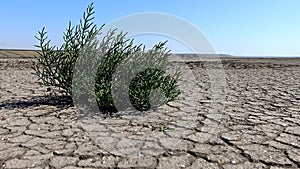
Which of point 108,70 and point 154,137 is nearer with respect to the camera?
point 154,137

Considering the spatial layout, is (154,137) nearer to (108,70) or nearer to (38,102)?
(108,70)

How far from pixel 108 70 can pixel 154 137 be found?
1478mm

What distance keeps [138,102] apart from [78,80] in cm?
90

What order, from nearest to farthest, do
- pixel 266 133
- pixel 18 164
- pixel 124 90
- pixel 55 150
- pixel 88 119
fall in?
pixel 18 164
pixel 55 150
pixel 266 133
pixel 88 119
pixel 124 90

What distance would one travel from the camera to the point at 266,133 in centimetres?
302

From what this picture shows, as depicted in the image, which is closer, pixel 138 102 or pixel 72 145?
pixel 72 145

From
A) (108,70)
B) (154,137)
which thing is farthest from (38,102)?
(154,137)

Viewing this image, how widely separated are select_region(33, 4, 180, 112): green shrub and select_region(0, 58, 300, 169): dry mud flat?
269 millimetres

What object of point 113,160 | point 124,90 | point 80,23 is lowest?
point 113,160

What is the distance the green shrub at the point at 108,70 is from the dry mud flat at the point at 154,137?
269 mm

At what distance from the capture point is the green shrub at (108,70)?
398 cm

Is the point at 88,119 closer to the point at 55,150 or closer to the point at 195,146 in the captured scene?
the point at 55,150

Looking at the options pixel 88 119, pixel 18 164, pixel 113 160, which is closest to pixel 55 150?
pixel 18 164

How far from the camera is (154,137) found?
2904 mm
